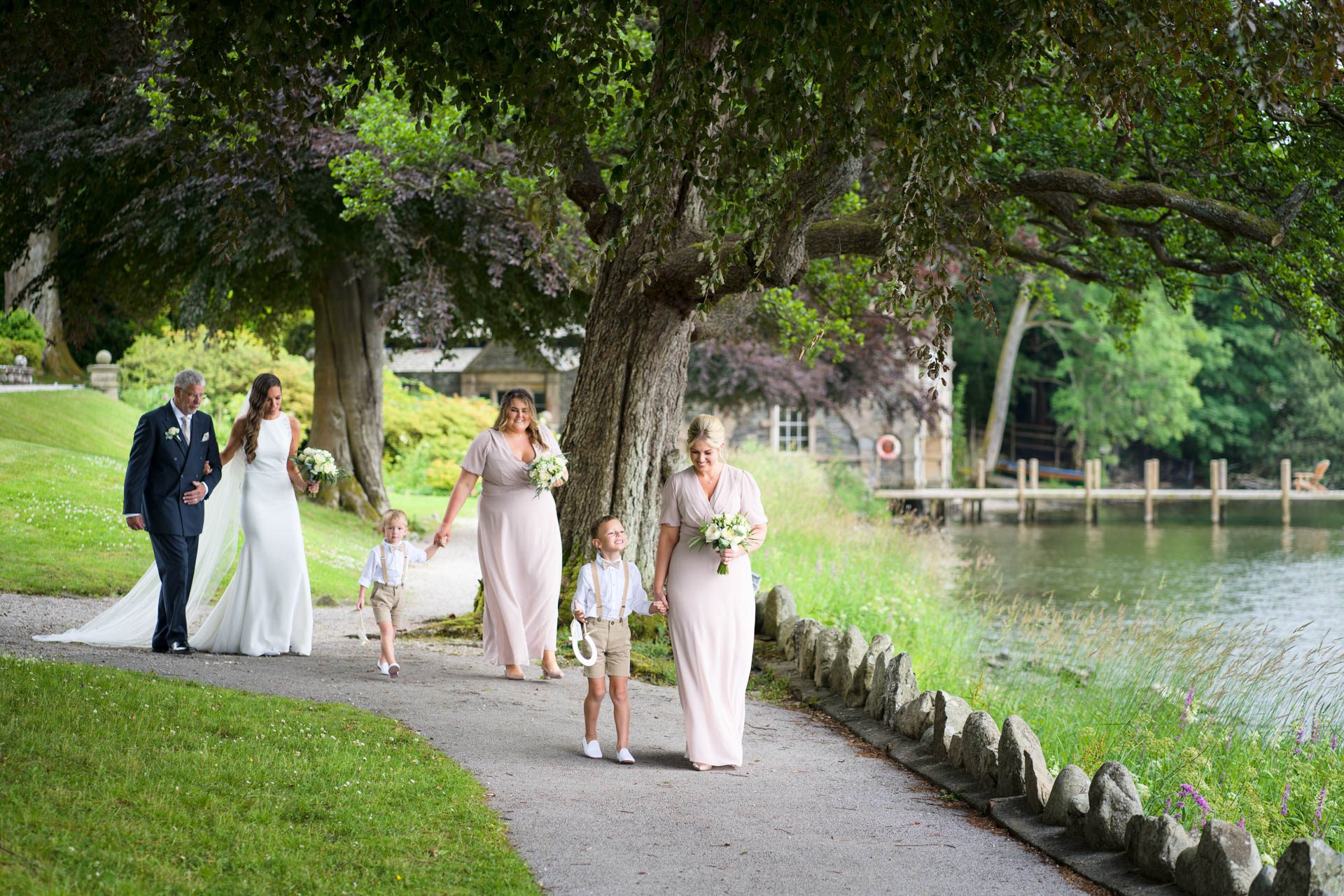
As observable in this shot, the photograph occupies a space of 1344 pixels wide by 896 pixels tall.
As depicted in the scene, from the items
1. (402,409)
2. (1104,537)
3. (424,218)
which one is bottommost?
(1104,537)

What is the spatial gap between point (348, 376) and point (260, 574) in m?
12.2

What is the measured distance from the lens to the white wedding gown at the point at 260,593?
9.34m

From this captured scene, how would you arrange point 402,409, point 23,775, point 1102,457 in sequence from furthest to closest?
point 1102,457
point 402,409
point 23,775

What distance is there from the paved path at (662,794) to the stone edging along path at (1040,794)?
6.6 inches

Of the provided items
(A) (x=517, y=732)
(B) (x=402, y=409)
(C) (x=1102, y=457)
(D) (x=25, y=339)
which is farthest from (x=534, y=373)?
(A) (x=517, y=732)

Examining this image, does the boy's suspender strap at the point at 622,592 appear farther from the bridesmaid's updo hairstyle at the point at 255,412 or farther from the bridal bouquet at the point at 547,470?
the bridesmaid's updo hairstyle at the point at 255,412

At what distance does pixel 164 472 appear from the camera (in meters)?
9.10

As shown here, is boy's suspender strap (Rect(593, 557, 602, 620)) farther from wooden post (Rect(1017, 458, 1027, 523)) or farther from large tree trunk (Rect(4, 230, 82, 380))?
wooden post (Rect(1017, 458, 1027, 523))

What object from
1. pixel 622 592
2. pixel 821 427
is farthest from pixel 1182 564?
pixel 622 592

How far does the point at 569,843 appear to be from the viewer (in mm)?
5465

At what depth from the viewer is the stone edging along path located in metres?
4.78

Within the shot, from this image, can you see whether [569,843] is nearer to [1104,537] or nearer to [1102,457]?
[1104,537]

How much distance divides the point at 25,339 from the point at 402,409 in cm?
841

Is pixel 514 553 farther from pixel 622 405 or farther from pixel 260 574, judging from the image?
pixel 622 405
